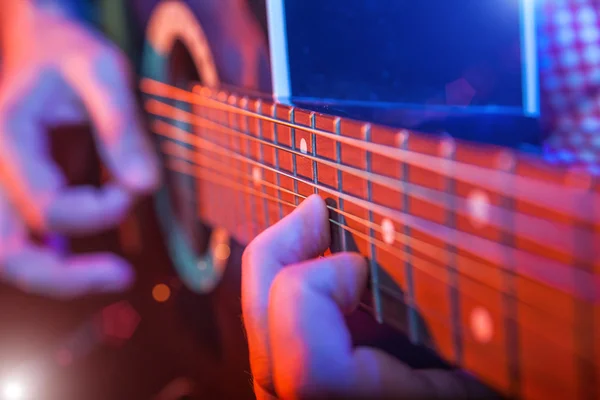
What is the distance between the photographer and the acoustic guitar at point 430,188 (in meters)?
0.26

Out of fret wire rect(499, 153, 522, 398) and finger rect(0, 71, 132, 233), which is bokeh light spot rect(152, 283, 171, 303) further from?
fret wire rect(499, 153, 522, 398)

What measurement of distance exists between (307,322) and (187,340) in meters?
0.68

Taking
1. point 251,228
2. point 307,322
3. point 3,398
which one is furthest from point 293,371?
point 3,398

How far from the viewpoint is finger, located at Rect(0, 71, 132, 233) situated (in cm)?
96

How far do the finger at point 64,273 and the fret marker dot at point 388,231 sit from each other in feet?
2.73

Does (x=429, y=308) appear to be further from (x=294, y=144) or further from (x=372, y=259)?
(x=294, y=144)

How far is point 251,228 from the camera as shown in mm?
673

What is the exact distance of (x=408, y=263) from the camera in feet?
1.22

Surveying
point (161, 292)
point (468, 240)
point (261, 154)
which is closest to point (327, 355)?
point (468, 240)

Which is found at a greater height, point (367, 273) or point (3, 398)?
point (367, 273)

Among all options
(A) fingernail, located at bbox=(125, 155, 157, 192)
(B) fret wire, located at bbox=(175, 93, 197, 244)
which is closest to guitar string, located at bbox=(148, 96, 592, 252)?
(B) fret wire, located at bbox=(175, 93, 197, 244)

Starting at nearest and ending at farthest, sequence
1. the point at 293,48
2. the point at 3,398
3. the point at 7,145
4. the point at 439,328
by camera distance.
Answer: the point at 439,328 → the point at 293,48 → the point at 7,145 → the point at 3,398

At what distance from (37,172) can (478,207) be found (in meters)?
0.87

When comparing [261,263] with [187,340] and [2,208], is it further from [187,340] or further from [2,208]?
[2,208]
